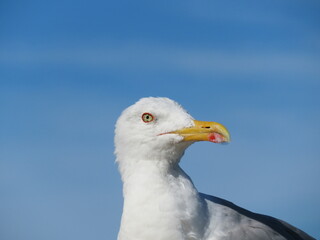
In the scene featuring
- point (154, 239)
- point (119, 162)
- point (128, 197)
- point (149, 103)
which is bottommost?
point (154, 239)

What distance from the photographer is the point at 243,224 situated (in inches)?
239

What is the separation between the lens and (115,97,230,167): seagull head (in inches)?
220

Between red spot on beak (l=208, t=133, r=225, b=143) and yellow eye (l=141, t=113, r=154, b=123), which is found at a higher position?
yellow eye (l=141, t=113, r=154, b=123)

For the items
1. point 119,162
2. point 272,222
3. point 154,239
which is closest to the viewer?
point 154,239

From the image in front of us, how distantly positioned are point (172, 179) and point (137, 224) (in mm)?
596

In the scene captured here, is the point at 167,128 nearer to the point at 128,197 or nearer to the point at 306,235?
the point at 128,197

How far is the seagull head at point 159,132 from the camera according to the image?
5.60m

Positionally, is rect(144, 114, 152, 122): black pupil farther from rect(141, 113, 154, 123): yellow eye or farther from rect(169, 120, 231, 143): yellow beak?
rect(169, 120, 231, 143): yellow beak

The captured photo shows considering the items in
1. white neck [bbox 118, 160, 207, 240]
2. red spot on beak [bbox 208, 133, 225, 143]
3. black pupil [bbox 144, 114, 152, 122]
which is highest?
black pupil [bbox 144, 114, 152, 122]

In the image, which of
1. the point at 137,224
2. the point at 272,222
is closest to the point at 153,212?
the point at 137,224

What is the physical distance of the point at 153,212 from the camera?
5.62 metres

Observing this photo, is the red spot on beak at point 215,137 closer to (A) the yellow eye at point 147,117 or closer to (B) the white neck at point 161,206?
(B) the white neck at point 161,206

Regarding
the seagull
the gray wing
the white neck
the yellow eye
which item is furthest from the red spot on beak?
the gray wing

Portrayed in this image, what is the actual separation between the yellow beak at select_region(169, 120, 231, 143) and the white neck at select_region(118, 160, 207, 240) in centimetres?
40
